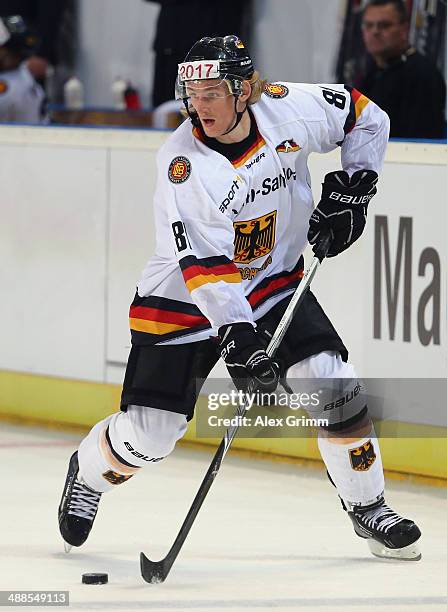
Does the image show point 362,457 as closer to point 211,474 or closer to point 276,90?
point 211,474

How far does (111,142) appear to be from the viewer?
5344 millimetres

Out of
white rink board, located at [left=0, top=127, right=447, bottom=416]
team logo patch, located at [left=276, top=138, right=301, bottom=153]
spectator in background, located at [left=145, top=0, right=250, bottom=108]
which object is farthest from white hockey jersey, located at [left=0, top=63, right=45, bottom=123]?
team logo patch, located at [left=276, top=138, right=301, bottom=153]

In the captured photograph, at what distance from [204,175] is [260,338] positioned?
1.49ft

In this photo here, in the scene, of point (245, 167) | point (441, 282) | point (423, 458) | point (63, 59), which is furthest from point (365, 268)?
point (63, 59)

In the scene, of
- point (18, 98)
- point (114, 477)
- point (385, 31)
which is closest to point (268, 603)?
point (114, 477)

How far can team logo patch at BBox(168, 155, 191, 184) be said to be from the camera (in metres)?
3.42

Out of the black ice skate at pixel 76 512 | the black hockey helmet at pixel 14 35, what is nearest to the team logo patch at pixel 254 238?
the black ice skate at pixel 76 512

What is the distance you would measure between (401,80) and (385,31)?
0.30 metres

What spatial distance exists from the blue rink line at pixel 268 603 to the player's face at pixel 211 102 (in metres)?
1.02

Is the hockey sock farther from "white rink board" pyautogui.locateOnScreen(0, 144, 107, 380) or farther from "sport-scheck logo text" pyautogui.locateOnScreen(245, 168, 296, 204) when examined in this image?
"white rink board" pyautogui.locateOnScreen(0, 144, 107, 380)

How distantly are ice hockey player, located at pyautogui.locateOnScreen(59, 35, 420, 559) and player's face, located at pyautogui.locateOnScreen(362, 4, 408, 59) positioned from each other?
76.6 inches

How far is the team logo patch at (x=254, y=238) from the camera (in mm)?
3578

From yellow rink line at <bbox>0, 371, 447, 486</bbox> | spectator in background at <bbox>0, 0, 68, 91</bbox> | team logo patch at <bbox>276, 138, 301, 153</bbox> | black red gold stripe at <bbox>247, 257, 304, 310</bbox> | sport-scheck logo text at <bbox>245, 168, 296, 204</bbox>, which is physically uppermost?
team logo patch at <bbox>276, 138, 301, 153</bbox>

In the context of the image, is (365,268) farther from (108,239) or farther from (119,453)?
(119,453)
